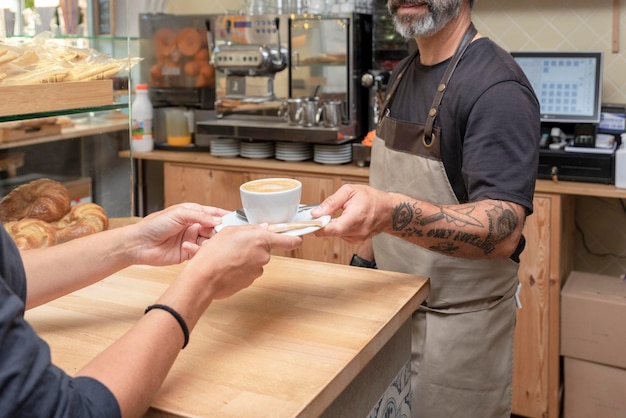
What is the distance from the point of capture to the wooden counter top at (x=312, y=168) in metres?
2.74

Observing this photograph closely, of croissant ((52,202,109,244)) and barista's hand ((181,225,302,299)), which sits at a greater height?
barista's hand ((181,225,302,299))

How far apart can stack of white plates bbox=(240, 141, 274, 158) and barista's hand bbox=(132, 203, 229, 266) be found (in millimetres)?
2056

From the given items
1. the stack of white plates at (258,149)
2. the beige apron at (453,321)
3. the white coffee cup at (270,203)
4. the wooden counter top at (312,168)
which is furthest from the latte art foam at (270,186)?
the stack of white plates at (258,149)

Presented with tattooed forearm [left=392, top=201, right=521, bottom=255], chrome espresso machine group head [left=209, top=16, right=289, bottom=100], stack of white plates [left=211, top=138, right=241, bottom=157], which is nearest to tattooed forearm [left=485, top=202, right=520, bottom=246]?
tattooed forearm [left=392, top=201, right=521, bottom=255]

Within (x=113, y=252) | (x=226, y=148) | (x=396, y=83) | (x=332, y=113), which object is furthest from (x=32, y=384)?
(x=226, y=148)

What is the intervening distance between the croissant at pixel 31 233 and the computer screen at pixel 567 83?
2124 millimetres

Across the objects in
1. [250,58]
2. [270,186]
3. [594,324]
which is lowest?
[594,324]

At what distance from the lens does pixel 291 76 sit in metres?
3.37

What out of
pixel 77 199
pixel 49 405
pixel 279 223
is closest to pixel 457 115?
pixel 279 223

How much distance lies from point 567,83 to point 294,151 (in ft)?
3.96

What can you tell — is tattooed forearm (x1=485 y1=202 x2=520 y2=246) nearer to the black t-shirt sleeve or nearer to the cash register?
the black t-shirt sleeve

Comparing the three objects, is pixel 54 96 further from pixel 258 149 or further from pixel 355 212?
pixel 258 149

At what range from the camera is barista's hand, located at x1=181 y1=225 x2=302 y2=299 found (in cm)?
105

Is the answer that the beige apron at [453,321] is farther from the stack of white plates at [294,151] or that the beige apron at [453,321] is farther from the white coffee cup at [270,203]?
the stack of white plates at [294,151]
